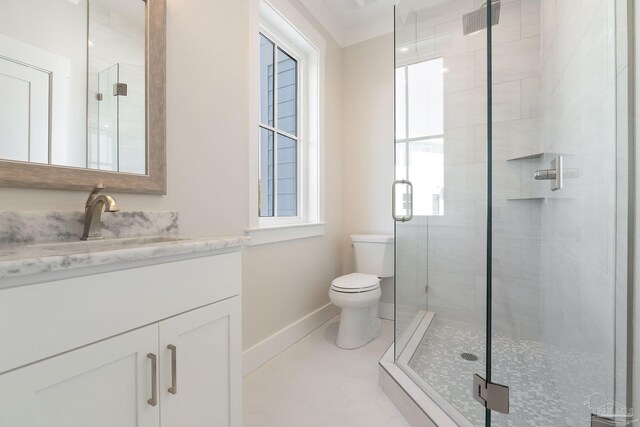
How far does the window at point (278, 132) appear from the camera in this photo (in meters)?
2.09

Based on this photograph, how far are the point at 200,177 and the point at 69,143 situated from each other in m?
0.52

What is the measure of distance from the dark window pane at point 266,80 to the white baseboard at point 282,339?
148cm

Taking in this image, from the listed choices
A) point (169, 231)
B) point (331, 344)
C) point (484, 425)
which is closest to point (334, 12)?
point (169, 231)

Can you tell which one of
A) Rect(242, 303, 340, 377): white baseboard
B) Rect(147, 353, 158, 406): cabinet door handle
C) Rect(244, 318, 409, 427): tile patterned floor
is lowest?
Rect(244, 318, 409, 427): tile patterned floor

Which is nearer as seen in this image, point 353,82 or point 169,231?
point 169,231

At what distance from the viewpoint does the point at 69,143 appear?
97 centimetres

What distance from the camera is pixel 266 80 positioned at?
2127 millimetres

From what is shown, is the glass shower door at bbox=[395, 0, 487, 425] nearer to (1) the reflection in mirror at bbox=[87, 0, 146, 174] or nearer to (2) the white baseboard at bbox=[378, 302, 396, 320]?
(2) the white baseboard at bbox=[378, 302, 396, 320]

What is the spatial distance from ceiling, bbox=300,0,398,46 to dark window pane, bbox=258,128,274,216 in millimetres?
1101

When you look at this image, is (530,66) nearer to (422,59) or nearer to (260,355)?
(422,59)

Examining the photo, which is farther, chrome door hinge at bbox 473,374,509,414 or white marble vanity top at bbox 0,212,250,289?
chrome door hinge at bbox 473,374,509,414

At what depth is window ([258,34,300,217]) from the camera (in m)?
2.09

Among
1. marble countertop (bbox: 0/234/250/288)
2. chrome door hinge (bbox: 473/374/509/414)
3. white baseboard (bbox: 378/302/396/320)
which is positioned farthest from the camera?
white baseboard (bbox: 378/302/396/320)

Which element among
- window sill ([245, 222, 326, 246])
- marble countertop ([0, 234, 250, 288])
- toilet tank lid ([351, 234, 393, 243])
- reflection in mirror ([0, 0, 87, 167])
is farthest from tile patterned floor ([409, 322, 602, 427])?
reflection in mirror ([0, 0, 87, 167])
